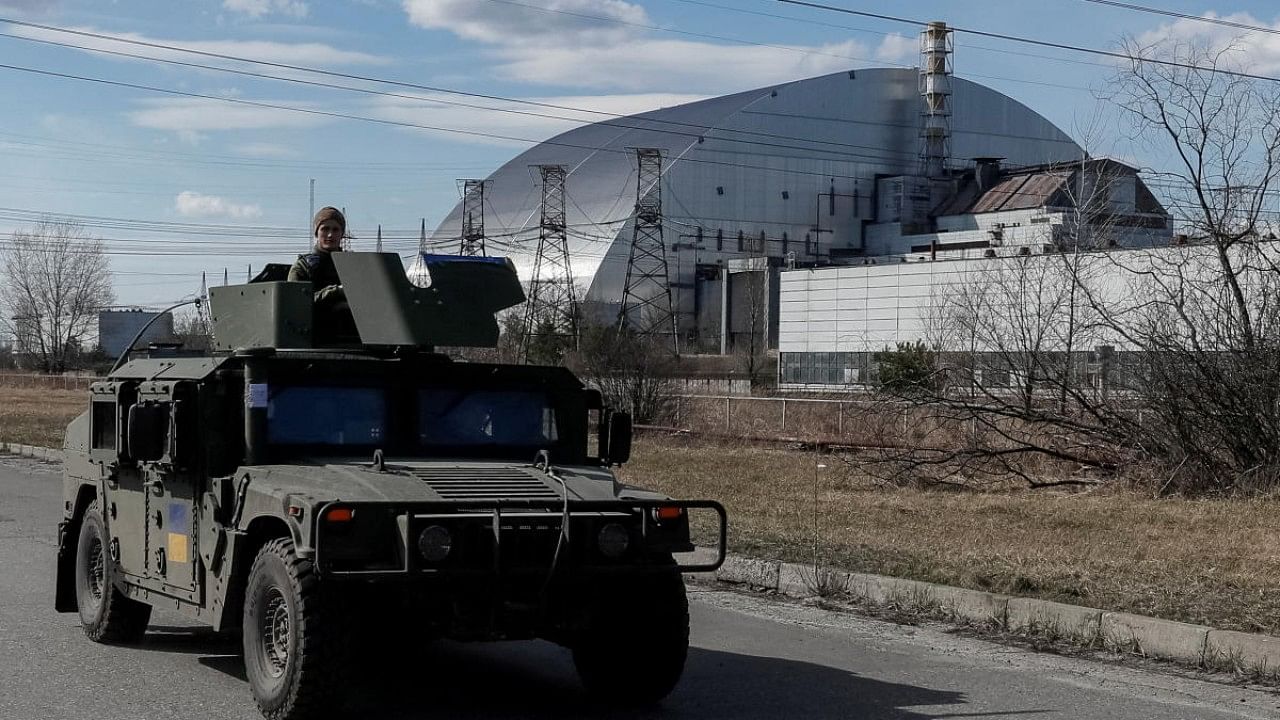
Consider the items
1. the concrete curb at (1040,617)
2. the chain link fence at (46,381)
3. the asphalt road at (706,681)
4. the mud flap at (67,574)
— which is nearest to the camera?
the asphalt road at (706,681)

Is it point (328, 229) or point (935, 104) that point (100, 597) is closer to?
point (328, 229)

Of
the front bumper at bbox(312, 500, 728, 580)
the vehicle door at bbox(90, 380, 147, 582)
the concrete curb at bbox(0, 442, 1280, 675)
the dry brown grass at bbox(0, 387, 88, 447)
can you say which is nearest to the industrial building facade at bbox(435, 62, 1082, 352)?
the dry brown grass at bbox(0, 387, 88, 447)

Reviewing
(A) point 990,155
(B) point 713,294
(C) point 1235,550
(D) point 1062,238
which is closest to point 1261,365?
(C) point 1235,550

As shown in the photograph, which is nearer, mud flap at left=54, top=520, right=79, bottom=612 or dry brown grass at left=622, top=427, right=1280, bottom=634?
mud flap at left=54, top=520, right=79, bottom=612

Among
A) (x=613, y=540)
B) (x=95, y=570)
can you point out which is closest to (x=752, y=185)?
(x=95, y=570)

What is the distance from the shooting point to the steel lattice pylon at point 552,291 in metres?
45.0

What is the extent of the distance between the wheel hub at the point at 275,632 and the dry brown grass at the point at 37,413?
1316cm

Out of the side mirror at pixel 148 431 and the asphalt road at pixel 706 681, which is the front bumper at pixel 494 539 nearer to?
the asphalt road at pixel 706 681

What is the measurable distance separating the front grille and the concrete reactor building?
76.4 m

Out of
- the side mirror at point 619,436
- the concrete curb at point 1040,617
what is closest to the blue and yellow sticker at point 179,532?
the side mirror at point 619,436

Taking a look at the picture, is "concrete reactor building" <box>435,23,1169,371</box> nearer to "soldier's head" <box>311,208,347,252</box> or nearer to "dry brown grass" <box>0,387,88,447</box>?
"dry brown grass" <box>0,387,88,447</box>

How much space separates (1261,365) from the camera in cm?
1961

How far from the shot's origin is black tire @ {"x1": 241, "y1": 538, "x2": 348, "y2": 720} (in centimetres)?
689

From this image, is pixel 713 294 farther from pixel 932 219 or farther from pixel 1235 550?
pixel 1235 550
